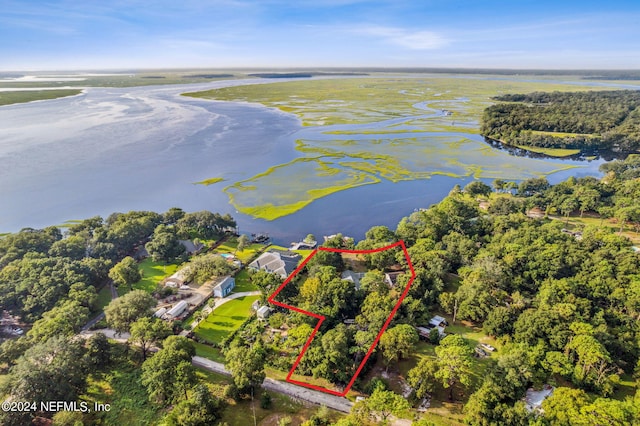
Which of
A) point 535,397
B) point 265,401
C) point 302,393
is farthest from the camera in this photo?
point 302,393

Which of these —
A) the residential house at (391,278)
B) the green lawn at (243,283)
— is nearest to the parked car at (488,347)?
the residential house at (391,278)

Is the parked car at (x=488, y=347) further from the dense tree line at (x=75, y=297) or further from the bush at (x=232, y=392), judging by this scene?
the dense tree line at (x=75, y=297)

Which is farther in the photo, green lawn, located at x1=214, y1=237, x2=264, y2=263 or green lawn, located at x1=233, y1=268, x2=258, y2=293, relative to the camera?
green lawn, located at x1=214, y1=237, x2=264, y2=263

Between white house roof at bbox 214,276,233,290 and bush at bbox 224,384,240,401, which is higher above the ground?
white house roof at bbox 214,276,233,290

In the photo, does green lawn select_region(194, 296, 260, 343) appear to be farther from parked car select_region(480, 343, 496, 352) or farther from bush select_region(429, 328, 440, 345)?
parked car select_region(480, 343, 496, 352)

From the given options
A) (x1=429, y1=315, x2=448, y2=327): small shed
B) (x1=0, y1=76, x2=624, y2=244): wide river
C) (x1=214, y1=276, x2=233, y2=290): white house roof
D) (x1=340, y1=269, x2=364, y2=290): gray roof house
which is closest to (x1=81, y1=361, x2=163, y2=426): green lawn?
(x1=214, y1=276, x2=233, y2=290): white house roof

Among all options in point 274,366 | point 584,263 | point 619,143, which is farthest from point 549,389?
point 619,143

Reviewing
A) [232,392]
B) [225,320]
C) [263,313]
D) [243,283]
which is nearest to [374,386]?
[232,392]

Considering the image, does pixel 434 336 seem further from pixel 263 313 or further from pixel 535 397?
pixel 263 313
